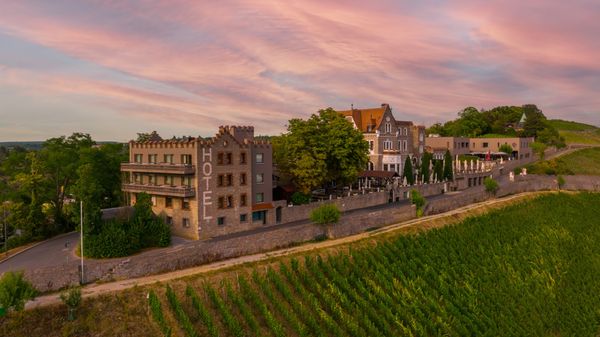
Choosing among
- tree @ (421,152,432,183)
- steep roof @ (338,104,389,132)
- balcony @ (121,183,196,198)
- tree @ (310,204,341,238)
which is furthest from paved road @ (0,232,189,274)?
steep roof @ (338,104,389,132)

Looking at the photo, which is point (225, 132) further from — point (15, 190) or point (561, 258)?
point (561, 258)

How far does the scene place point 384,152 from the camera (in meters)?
88.9

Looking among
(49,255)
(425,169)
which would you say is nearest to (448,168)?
(425,169)

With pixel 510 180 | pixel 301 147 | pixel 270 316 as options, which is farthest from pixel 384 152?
pixel 270 316

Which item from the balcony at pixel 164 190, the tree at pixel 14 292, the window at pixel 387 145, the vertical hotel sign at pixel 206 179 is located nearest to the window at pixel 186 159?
the vertical hotel sign at pixel 206 179

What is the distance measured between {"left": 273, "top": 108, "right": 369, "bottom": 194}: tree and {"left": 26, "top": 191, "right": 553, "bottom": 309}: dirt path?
11.7 meters

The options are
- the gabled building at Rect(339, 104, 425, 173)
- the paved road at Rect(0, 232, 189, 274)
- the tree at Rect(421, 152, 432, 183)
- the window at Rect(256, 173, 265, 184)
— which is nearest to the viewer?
the paved road at Rect(0, 232, 189, 274)

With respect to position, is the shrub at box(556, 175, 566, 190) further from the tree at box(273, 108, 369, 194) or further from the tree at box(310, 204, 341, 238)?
the tree at box(310, 204, 341, 238)

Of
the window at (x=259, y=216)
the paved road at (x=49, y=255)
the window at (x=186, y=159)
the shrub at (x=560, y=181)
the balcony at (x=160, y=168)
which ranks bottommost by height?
the paved road at (x=49, y=255)

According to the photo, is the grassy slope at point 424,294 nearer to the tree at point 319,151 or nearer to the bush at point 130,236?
the bush at point 130,236

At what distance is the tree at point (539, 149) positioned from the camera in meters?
115

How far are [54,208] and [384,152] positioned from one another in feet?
189

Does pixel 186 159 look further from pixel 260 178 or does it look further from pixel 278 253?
pixel 278 253

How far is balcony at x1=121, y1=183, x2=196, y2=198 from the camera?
49188mm
